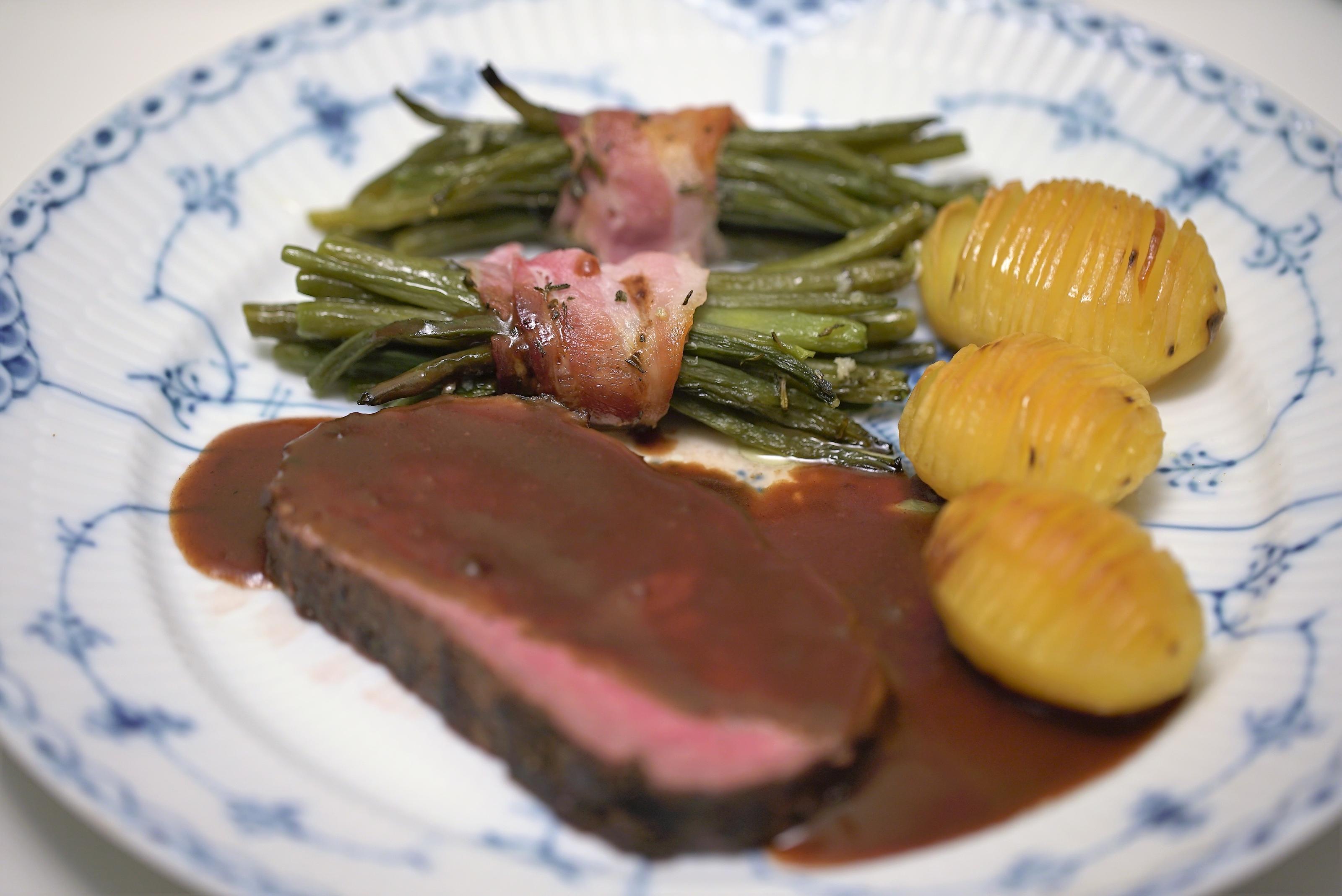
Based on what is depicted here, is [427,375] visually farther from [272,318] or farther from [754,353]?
[754,353]

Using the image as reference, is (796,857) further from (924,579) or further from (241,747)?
(241,747)

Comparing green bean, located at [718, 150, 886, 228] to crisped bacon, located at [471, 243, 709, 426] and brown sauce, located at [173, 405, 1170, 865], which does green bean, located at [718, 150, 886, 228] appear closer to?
crisped bacon, located at [471, 243, 709, 426]

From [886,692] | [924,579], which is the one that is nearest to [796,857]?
[886,692]

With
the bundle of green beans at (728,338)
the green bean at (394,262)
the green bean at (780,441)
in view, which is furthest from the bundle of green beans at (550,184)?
the green bean at (780,441)

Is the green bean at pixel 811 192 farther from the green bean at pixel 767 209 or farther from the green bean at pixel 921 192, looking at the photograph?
the green bean at pixel 921 192

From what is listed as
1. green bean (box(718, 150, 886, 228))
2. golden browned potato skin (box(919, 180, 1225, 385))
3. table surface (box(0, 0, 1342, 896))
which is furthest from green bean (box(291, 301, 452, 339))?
table surface (box(0, 0, 1342, 896))
